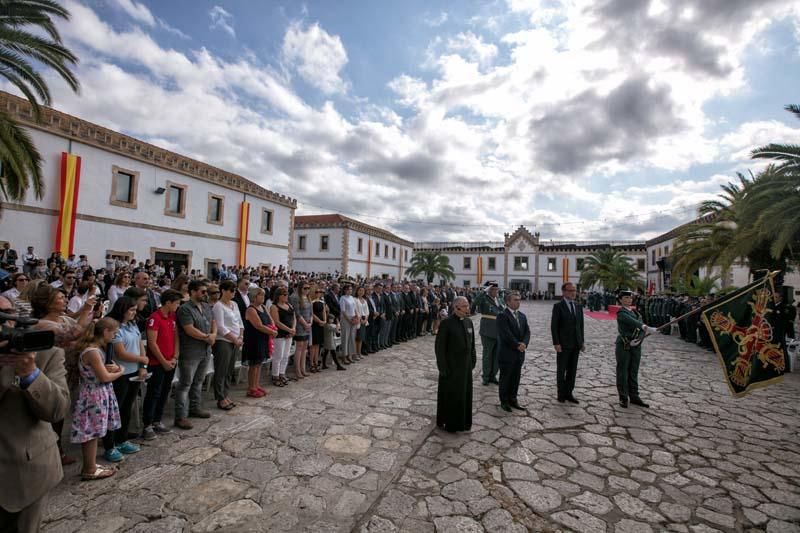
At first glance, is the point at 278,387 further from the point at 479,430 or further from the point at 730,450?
the point at 730,450

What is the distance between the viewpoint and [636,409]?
5918mm

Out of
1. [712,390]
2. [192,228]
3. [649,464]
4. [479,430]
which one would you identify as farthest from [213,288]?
[192,228]

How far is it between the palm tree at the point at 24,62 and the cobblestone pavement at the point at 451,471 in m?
7.83

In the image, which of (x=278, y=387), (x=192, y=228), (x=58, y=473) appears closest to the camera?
(x=58, y=473)

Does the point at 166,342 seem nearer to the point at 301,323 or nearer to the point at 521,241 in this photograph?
the point at 301,323

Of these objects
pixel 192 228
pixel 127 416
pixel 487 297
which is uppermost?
pixel 192 228

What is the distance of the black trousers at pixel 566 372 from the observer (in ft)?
20.2

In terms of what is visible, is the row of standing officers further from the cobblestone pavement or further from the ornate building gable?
the ornate building gable

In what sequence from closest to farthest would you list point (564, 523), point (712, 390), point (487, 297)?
point (564, 523) < point (712, 390) < point (487, 297)

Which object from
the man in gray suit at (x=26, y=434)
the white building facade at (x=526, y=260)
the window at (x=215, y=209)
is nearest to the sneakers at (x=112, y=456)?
the man in gray suit at (x=26, y=434)

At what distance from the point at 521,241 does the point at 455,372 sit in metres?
45.8

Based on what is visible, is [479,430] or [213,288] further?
[213,288]

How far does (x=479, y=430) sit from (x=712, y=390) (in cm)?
525

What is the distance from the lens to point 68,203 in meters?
14.3
